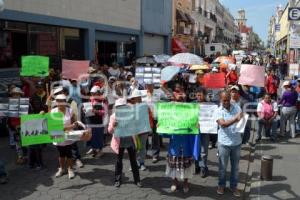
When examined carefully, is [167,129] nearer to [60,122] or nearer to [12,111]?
[60,122]

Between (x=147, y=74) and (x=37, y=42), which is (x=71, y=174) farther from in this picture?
(x=37, y=42)

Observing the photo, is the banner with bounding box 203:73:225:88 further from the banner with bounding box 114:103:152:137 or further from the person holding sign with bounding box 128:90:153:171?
the banner with bounding box 114:103:152:137

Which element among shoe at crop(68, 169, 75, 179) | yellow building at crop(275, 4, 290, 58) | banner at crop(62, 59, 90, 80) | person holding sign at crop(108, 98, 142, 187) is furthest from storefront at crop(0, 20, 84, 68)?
yellow building at crop(275, 4, 290, 58)

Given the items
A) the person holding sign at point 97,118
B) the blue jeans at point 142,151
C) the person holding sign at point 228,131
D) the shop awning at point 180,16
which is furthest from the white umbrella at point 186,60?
the shop awning at point 180,16

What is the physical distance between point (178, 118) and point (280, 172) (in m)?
2.75

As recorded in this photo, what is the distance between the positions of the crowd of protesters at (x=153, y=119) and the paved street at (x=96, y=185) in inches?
7.0

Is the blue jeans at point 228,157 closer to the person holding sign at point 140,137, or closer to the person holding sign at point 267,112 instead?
the person holding sign at point 140,137

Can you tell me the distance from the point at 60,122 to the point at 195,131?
250 cm

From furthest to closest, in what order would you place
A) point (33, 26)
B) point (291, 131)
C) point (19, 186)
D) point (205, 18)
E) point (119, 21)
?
point (205, 18) → point (119, 21) → point (33, 26) → point (291, 131) → point (19, 186)

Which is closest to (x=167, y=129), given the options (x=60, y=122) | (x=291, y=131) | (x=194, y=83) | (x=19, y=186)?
(x=60, y=122)

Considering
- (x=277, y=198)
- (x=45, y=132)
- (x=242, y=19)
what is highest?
(x=242, y=19)

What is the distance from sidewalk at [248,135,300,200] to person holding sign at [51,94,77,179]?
11.2 ft

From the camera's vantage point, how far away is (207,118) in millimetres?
7418

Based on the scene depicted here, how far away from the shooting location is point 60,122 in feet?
24.5
